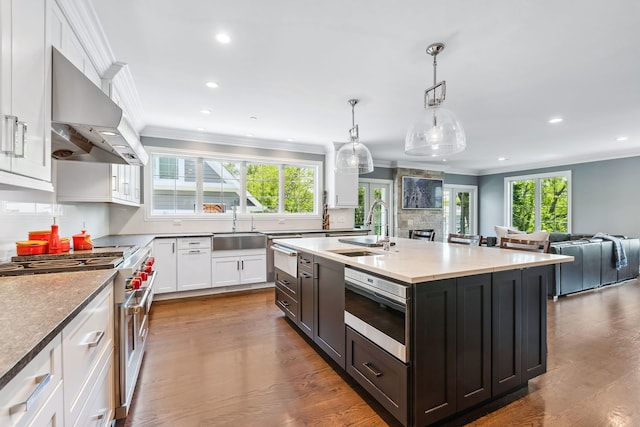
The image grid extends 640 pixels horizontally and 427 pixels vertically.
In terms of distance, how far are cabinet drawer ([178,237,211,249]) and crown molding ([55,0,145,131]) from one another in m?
1.84

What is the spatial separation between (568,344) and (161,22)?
4277mm

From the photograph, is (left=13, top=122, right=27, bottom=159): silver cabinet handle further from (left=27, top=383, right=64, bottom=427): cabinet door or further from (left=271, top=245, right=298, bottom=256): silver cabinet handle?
(left=271, top=245, right=298, bottom=256): silver cabinet handle

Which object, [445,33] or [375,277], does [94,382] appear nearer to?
[375,277]

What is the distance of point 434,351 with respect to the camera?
5.35ft

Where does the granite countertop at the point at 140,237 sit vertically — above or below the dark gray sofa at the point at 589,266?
above

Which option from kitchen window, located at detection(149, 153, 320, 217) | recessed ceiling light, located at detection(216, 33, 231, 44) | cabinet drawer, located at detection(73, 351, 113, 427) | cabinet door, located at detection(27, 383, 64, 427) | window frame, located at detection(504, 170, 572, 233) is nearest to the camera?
cabinet door, located at detection(27, 383, 64, 427)

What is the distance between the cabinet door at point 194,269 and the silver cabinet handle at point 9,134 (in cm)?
320

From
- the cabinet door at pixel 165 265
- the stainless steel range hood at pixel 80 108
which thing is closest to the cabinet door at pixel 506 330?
the stainless steel range hood at pixel 80 108

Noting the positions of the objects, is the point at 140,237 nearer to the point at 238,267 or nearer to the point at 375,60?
the point at 238,267

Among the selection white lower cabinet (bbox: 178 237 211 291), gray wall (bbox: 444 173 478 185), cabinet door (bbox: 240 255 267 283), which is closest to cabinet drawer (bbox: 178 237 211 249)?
white lower cabinet (bbox: 178 237 211 291)

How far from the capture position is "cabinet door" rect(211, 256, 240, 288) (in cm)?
437

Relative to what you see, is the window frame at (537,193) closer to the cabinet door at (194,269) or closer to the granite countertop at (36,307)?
the cabinet door at (194,269)

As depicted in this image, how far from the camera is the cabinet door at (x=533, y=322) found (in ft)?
6.50

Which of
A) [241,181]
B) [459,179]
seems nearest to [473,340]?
[241,181]
